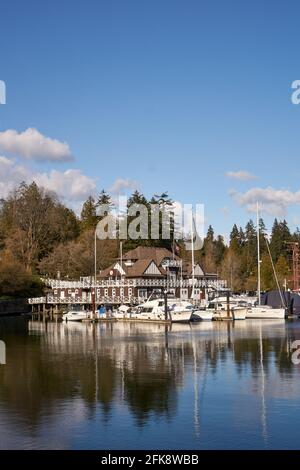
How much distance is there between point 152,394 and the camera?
87.3 feet


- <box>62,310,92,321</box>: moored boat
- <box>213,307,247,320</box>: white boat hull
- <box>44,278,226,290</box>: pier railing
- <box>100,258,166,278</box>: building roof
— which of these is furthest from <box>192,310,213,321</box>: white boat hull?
<box>100,258,166,278</box>: building roof

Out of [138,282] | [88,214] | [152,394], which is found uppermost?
[88,214]

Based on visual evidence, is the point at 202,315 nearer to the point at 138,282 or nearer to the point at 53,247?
the point at 138,282

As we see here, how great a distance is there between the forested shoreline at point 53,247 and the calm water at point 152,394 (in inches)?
1919

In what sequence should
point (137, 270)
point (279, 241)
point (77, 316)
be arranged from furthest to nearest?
point (279, 241) < point (137, 270) < point (77, 316)

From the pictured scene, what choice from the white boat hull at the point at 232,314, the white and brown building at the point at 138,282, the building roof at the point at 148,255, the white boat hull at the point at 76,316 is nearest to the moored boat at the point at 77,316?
the white boat hull at the point at 76,316

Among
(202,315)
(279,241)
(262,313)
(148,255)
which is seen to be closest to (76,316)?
(202,315)

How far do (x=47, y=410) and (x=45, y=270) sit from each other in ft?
259

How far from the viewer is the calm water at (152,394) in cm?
2003

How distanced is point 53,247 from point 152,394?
80.7m

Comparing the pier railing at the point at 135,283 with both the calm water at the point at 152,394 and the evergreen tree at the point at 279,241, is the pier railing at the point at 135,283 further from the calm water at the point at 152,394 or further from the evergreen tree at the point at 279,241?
the evergreen tree at the point at 279,241
